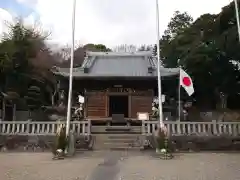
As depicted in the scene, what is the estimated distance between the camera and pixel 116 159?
12125 mm

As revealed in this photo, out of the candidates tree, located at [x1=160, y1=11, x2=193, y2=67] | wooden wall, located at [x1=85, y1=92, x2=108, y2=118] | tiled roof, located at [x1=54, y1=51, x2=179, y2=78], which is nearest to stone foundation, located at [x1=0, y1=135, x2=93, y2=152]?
wooden wall, located at [x1=85, y1=92, x2=108, y2=118]

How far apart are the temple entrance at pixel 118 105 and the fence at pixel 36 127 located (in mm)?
8763

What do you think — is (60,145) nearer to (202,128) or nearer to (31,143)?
(31,143)

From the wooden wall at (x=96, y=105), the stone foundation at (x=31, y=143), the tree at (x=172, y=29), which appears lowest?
the stone foundation at (x=31, y=143)

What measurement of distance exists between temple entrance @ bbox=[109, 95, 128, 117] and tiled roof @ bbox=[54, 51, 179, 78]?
6.96 ft

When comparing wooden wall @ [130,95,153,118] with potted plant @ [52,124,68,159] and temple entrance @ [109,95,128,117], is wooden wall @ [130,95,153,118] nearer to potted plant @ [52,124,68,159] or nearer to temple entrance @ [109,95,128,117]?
temple entrance @ [109,95,128,117]

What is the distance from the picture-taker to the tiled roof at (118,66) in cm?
2284

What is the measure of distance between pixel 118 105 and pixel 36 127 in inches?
403

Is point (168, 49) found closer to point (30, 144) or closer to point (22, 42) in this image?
point (22, 42)

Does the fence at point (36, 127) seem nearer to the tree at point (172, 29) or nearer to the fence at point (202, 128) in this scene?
the fence at point (202, 128)

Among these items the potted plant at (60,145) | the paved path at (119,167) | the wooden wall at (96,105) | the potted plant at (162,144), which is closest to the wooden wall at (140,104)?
the wooden wall at (96,105)

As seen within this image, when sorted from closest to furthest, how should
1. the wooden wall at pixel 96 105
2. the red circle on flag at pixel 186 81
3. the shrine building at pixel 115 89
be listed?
the red circle on flag at pixel 186 81 → the shrine building at pixel 115 89 → the wooden wall at pixel 96 105

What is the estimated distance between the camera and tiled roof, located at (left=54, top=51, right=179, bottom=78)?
22.8 metres

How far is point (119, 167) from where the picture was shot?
1045 cm
